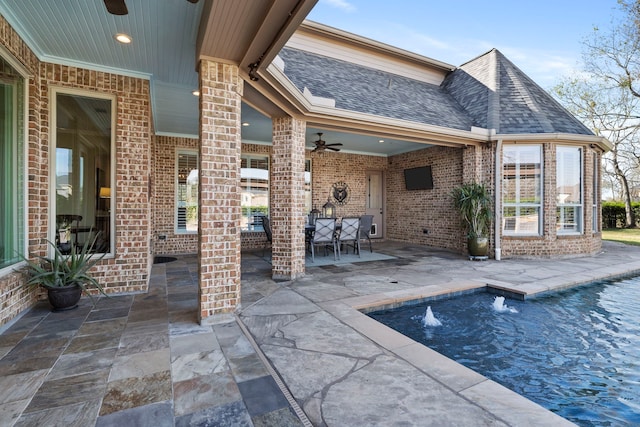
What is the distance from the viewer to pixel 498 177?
671 cm

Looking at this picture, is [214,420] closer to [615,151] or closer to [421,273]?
[421,273]

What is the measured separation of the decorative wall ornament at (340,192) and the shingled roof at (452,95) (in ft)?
9.94

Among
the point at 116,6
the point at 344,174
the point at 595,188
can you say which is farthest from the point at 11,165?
the point at 595,188

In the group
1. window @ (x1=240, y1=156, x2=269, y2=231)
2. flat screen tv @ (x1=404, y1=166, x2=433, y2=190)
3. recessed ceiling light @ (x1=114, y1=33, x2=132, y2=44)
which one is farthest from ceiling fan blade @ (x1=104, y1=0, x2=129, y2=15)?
flat screen tv @ (x1=404, y1=166, x2=433, y2=190)

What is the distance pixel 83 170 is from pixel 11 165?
0.79m

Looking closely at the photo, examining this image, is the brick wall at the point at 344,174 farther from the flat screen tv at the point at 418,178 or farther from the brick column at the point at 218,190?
the brick column at the point at 218,190

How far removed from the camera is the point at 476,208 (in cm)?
663

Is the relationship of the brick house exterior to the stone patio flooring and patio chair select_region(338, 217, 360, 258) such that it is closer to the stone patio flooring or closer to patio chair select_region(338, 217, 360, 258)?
the stone patio flooring

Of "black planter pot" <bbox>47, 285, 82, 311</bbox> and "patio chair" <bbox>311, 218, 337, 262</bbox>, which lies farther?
"patio chair" <bbox>311, 218, 337, 262</bbox>

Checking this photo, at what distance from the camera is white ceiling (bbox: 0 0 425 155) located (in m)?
2.55

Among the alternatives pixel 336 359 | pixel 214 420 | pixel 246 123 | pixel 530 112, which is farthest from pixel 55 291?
pixel 530 112

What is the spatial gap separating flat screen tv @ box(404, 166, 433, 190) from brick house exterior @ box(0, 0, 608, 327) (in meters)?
0.19

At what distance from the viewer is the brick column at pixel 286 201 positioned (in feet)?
15.9

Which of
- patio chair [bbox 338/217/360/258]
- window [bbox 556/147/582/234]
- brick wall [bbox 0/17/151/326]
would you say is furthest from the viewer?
window [bbox 556/147/582/234]
